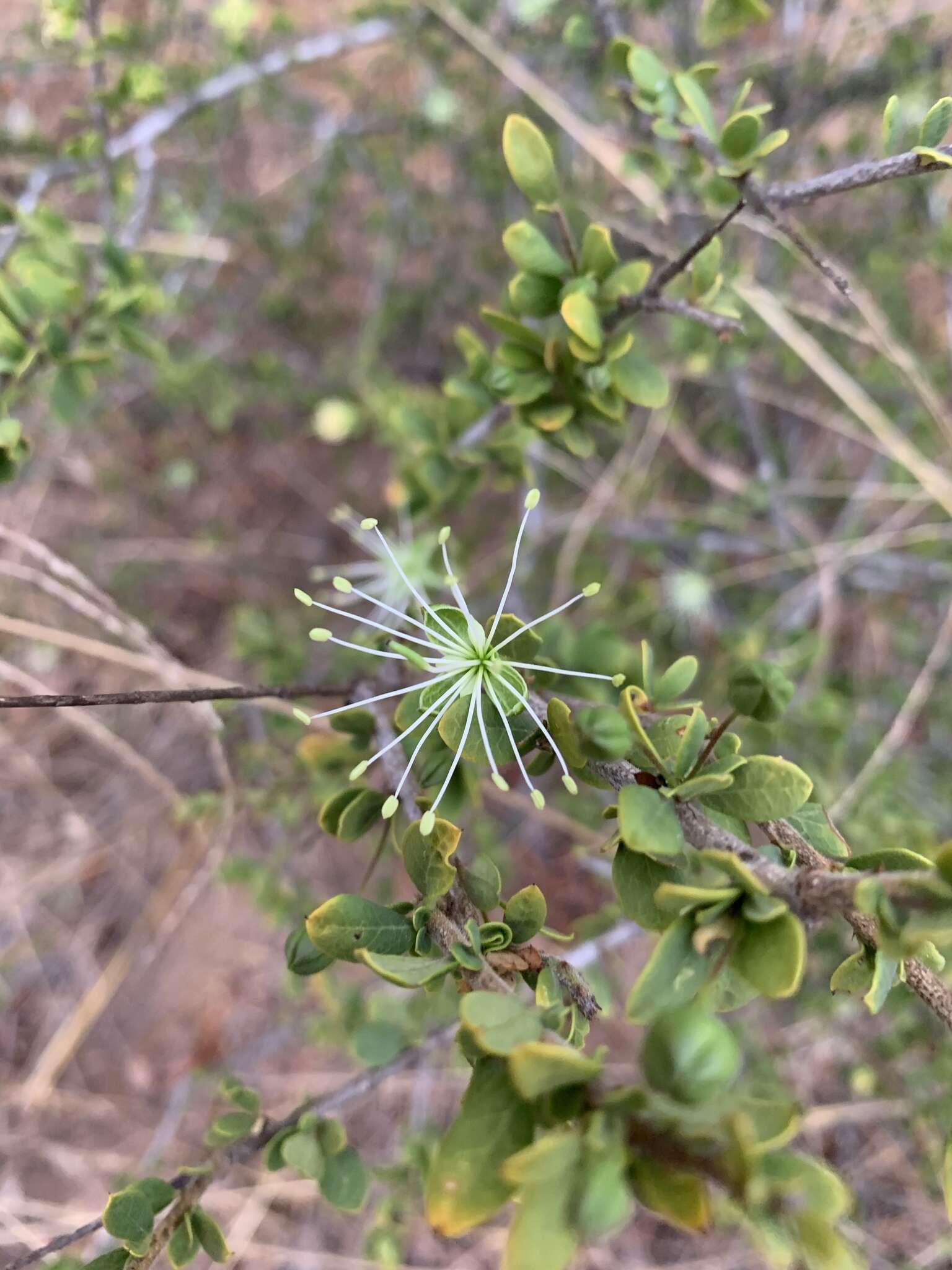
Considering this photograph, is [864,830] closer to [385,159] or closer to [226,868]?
[226,868]

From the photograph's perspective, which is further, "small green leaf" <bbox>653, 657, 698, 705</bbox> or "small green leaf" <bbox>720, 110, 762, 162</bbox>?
"small green leaf" <bbox>720, 110, 762, 162</bbox>

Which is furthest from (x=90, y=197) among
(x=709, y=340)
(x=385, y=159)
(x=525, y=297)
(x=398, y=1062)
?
(x=398, y=1062)

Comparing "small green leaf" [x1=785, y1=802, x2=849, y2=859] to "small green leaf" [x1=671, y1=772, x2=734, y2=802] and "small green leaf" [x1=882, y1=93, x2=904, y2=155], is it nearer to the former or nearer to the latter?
"small green leaf" [x1=671, y1=772, x2=734, y2=802]

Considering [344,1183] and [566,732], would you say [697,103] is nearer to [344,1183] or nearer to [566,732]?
[566,732]

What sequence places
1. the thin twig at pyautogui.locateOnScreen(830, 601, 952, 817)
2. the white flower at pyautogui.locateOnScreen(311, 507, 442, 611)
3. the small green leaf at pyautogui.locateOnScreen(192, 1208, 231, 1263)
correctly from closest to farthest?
the small green leaf at pyautogui.locateOnScreen(192, 1208, 231, 1263)
the thin twig at pyautogui.locateOnScreen(830, 601, 952, 817)
the white flower at pyautogui.locateOnScreen(311, 507, 442, 611)

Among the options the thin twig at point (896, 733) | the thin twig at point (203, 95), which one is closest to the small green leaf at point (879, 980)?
the thin twig at point (896, 733)

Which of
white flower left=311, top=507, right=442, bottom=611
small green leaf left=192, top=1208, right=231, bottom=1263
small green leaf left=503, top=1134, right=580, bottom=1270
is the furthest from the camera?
white flower left=311, top=507, right=442, bottom=611

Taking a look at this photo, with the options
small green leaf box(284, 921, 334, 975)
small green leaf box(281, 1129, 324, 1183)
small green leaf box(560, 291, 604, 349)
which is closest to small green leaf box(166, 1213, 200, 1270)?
small green leaf box(281, 1129, 324, 1183)

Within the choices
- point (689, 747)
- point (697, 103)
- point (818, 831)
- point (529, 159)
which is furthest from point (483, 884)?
point (697, 103)
